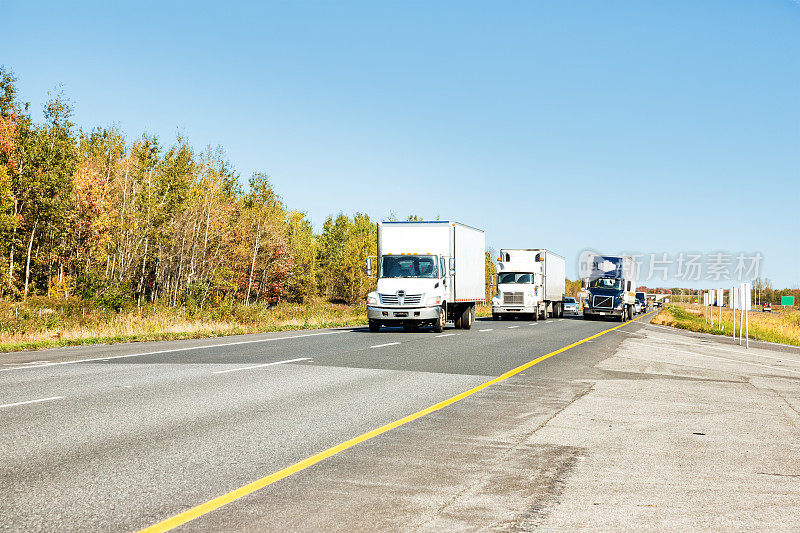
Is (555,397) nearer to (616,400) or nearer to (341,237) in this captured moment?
(616,400)

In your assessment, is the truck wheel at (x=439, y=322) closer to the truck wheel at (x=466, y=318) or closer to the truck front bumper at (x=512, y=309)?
the truck wheel at (x=466, y=318)

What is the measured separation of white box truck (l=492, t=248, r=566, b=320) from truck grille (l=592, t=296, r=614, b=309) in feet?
13.8

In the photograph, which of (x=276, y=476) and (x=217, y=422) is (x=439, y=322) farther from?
(x=276, y=476)

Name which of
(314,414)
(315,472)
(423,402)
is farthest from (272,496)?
(423,402)

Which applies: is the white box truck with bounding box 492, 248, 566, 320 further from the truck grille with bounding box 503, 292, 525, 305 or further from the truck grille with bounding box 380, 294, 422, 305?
the truck grille with bounding box 380, 294, 422, 305

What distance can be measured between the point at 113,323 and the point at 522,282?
24331mm

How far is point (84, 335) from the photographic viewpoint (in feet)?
70.2

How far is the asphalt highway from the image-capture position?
4.78 metres

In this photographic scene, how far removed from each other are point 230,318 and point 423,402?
2107 centimetres

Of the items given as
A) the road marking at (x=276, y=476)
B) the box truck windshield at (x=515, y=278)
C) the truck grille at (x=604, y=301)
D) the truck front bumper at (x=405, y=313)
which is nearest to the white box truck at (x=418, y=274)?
the truck front bumper at (x=405, y=313)

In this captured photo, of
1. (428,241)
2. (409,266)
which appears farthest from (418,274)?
(428,241)

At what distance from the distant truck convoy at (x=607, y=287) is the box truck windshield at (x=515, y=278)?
7.48 m

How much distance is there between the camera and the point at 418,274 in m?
25.6

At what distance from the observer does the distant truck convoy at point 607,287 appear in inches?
1852
